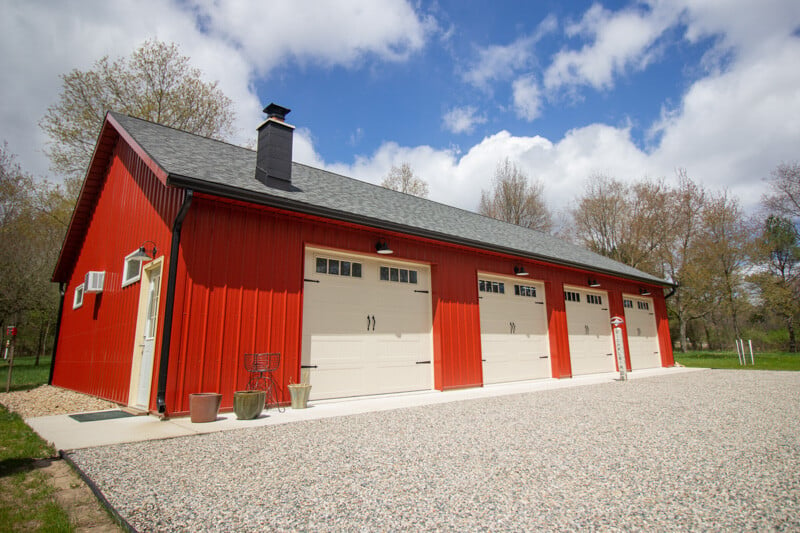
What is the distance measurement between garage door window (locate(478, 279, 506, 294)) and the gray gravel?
417 cm

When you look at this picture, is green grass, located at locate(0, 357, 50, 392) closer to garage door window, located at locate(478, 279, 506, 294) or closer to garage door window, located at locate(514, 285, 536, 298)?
garage door window, located at locate(478, 279, 506, 294)

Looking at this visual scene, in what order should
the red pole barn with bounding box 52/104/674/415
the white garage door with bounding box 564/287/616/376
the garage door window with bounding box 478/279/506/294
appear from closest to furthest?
the red pole barn with bounding box 52/104/674/415 → the garage door window with bounding box 478/279/506/294 → the white garage door with bounding box 564/287/616/376

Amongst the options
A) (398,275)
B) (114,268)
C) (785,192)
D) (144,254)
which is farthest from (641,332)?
(785,192)

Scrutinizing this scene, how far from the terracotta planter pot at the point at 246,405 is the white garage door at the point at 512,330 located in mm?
5002

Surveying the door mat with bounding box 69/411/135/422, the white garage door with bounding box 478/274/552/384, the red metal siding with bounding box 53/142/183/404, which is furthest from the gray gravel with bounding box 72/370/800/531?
the white garage door with bounding box 478/274/552/384

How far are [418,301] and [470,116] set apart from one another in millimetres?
4976

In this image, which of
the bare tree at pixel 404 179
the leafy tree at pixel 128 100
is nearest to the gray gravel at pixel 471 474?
the leafy tree at pixel 128 100

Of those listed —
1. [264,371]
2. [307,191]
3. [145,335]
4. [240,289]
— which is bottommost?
[264,371]

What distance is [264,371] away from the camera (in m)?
5.44

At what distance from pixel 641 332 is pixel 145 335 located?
13.9 metres

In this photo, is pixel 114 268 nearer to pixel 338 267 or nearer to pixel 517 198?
pixel 338 267

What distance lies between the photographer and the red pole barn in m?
5.21

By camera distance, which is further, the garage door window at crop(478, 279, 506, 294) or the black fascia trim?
the garage door window at crop(478, 279, 506, 294)

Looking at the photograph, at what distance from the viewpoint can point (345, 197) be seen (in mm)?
7762
